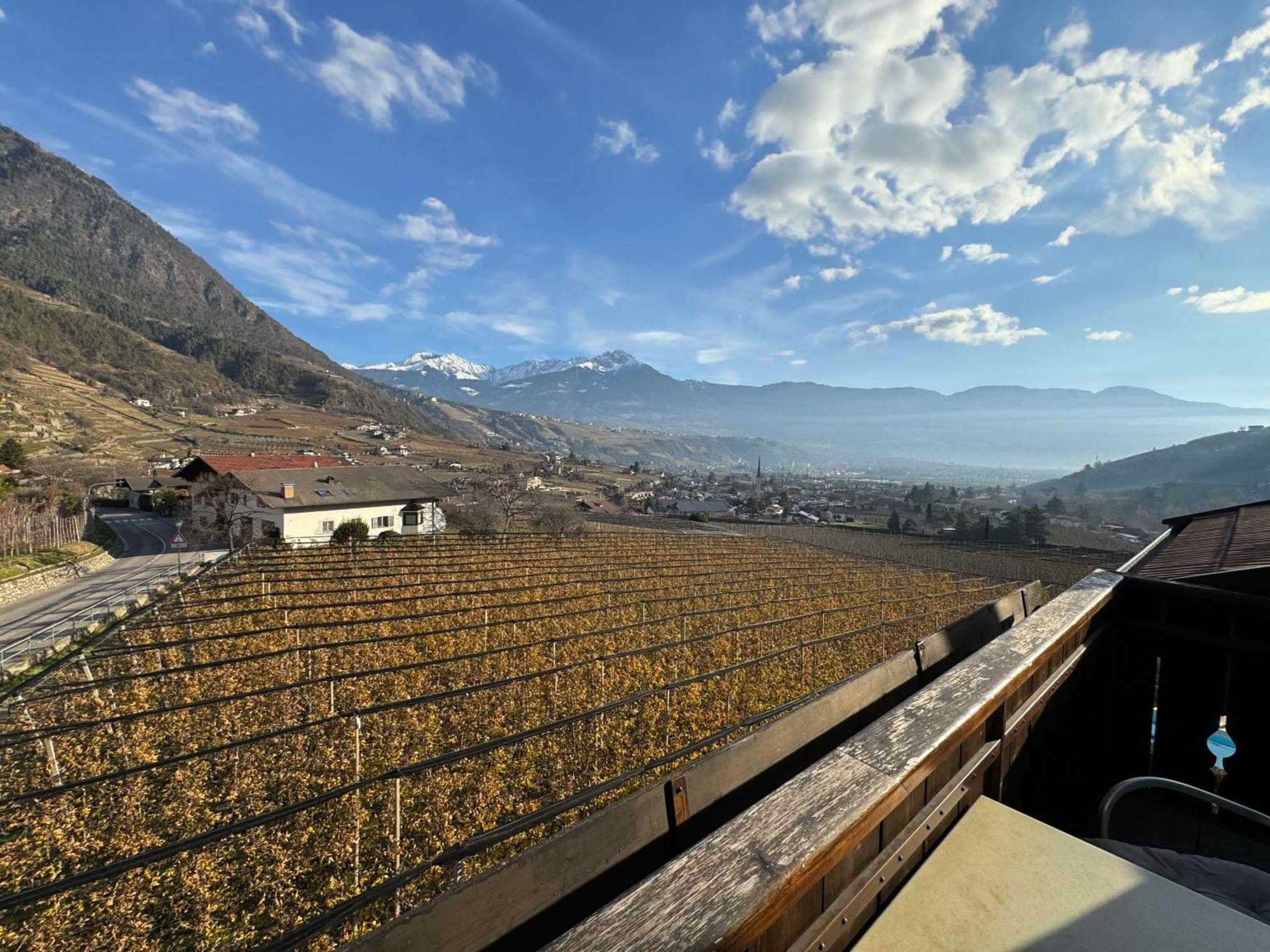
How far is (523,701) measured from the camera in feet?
28.7

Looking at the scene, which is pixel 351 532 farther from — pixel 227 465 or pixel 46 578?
pixel 227 465

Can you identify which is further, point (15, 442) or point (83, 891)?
point (15, 442)

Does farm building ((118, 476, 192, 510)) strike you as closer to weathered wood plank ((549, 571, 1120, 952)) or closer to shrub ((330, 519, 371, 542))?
shrub ((330, 519, 371, 542))

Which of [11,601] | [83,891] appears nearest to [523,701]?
[83,891]

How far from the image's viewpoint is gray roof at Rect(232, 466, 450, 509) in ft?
116

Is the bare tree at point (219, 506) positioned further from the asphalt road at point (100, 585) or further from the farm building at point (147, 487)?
the farm building at point (147, 487)

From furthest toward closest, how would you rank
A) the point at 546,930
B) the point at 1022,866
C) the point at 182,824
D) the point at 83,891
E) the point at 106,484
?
the point at 106,484, the point at 182,824, the point at 83,891, the point at 1022,866, the point at 546,930

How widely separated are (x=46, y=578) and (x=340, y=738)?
32.6m

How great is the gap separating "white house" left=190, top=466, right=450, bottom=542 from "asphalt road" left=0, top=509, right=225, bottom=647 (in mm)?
3190

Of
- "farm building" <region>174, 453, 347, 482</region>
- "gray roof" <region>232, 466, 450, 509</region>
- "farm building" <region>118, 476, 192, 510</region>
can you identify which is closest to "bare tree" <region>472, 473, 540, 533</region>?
"gray roof" <region>232, 466, 450, 509</region>

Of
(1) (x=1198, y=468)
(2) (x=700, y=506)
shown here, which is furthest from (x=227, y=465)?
(1) (x=1198, y=468)

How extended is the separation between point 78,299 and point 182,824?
9596 inches

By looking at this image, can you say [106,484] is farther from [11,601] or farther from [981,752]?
[981,752]

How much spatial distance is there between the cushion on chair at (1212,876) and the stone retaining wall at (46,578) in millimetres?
37063
